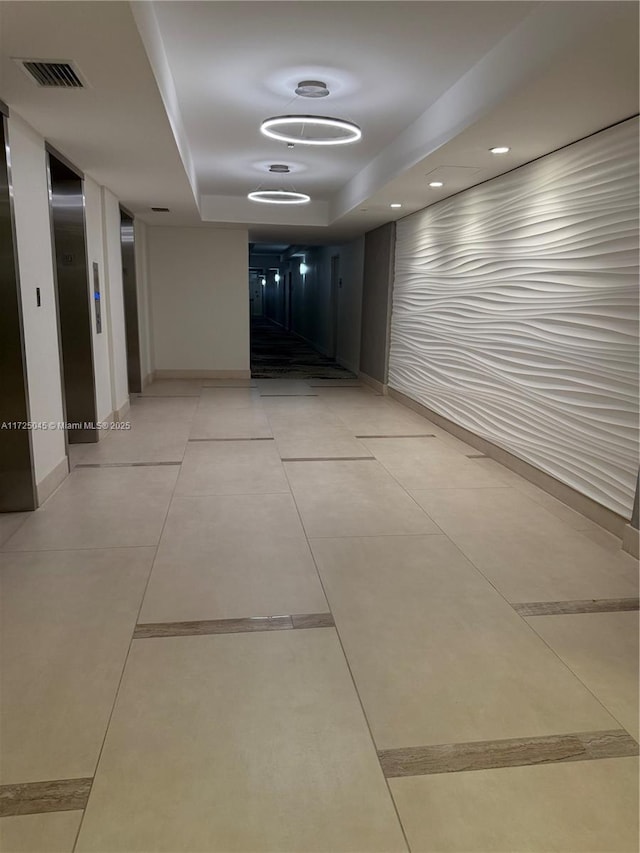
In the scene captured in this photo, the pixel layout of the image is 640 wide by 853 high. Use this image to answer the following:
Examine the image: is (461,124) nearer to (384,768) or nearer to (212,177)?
(384,768)

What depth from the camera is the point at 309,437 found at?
24.2 feet

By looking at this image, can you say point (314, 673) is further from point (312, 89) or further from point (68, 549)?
point (312, 89)

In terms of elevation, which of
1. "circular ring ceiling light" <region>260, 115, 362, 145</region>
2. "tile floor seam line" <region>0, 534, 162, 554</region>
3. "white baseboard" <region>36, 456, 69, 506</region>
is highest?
"circular ring ceiling light" <region>260, 115, 362, 145</region>

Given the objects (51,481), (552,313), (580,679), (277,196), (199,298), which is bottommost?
(580,679)

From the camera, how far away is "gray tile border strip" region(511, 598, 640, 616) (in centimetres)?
337

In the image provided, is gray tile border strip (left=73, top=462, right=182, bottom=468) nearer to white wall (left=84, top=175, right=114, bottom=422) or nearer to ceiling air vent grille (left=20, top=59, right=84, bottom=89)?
white wall (left=84, top=175, right=114, bottom=422)

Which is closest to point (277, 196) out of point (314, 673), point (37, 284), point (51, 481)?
point (37, 284)

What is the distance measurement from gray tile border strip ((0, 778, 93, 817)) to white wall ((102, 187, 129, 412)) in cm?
625

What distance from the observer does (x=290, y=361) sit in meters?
15.6

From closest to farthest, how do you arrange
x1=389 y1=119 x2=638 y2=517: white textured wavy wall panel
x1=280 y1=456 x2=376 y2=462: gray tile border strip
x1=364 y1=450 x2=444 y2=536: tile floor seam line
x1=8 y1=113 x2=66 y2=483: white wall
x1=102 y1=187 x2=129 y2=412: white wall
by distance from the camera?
x1=389 y1=119 x2=638 y2=517: white textured wavy wall panel → x1=8 y1=113 x2=66 y2=483: white wall → x1=364 y1=450 x2=444 y2=536: tile floor seam line → x1=280 y1=456 x2=376 y2=462: gray tile border strip → x1=102 y1=187 x2=129 y2=412: white wall

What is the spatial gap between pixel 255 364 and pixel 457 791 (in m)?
13.4

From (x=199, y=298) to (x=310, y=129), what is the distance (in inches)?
255

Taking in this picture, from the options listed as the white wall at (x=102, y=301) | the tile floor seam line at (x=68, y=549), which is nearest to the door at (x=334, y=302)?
the white wall at (x=102, y=301)

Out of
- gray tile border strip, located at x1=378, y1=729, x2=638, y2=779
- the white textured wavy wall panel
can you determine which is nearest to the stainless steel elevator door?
gray tile border strip, located at x1=378, y1=729, x2=638, y2=779
